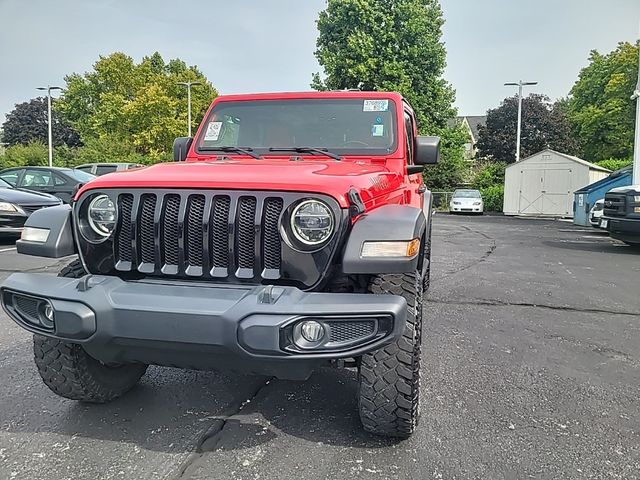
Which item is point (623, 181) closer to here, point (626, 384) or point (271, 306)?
point (626, 384)

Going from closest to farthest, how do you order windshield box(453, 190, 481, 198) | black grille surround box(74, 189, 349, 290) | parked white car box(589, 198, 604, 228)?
black grille surround box(74, 189, 349, 290) < parked white car box(589, 198, 604, 228) < windshield box(453, 190, 481, 198)

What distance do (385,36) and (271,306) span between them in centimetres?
2758

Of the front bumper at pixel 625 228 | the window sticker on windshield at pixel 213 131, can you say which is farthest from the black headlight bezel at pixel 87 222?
the front bumper at pixel 625 228

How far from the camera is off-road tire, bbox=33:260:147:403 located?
9.05ft

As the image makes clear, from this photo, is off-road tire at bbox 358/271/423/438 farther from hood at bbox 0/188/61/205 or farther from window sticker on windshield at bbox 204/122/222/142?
hood at bbox 0/188/61/205

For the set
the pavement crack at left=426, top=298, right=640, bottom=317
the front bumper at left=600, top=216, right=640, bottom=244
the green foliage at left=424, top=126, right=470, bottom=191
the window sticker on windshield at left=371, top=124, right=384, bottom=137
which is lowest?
the pavement crack at left=426, top=298, right=640, bottom=317

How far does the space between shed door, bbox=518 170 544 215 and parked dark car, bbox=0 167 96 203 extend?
21579 millimetres

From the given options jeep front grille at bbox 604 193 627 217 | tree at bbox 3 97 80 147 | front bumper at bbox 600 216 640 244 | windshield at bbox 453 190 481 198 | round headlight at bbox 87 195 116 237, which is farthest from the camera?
tree at bbox 3 97 80 147

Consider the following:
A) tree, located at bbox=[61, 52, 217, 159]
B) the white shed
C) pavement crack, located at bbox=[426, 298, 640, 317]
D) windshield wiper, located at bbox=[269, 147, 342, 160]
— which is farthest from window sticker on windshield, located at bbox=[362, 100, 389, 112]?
tree, located at bbox=[61, 52, 217, 159]

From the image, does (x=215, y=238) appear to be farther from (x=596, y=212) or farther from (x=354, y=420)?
(x=596, y=212)

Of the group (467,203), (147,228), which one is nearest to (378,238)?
(147,228)

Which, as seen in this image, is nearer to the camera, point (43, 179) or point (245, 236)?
point (245, 236)

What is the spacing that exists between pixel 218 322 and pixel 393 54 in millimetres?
27606

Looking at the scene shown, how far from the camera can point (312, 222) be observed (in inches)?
93.9
